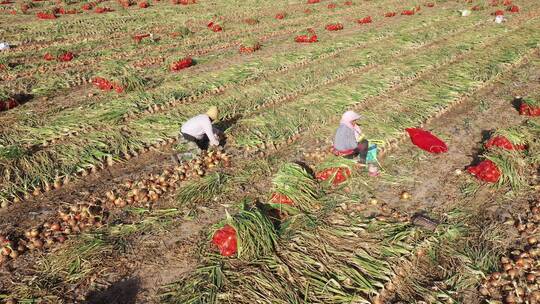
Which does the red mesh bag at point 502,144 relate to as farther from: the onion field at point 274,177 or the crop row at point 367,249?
the crop row at point 367,249

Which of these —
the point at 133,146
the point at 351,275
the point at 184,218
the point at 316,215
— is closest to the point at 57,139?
the point at 133,146

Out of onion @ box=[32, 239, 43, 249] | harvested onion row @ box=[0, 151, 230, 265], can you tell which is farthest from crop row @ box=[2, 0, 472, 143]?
onion @ box=[32, 239, 43, 249]

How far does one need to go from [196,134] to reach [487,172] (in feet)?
18.5

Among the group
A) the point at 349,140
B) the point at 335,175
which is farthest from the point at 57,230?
the point at 349,140

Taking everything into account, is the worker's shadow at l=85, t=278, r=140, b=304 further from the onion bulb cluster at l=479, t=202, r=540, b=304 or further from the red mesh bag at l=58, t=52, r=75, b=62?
the red mesh bag at l=58, t=52, r=75, b=62

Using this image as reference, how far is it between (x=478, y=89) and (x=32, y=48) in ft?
55.2

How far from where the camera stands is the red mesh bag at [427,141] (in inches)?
311

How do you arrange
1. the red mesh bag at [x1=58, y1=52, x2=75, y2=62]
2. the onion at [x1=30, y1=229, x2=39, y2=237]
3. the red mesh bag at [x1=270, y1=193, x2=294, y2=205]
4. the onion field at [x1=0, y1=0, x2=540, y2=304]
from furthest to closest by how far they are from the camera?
the red mesh bag at [x1=58, y1=52, x2=75, y2=62] < the red mesh bag at [x1=270, y1=193, x2=294, y2=205] < the onion at [x1=30, y1=229, x2=39, y2=237] < the onion field at [x1=0, y1=0, x2=540, y2=304]

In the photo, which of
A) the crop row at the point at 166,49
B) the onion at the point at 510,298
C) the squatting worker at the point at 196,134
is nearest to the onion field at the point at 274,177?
the onion at the point at 510,298

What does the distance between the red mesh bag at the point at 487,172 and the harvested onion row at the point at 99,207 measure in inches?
188

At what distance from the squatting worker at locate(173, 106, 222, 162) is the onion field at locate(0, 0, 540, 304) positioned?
309 millimetres

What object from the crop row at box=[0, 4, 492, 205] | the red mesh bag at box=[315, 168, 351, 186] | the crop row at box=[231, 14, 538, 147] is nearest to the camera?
the red mesh bag at box=[315, 168, 351, 186]

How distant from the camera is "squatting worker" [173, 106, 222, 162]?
7.82m

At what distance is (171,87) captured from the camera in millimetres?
11094
